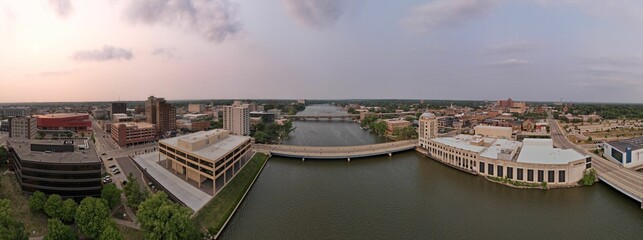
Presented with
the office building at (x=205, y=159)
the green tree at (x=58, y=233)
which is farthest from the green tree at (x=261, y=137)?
the green tree at (x=58, y=233)

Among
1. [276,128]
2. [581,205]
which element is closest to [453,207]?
[581,205]

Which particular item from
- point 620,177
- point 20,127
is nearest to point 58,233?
point 620,177

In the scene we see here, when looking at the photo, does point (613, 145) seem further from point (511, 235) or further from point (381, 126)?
point (381, 126)

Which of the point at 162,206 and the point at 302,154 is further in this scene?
the point at 302,154

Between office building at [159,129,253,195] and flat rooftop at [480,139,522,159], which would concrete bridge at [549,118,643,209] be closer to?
flat rooftop at [480,139,522,159]

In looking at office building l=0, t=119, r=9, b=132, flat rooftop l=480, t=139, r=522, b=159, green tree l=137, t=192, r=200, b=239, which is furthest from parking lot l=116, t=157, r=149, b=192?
office building l=0, t=119, r=9, b=132

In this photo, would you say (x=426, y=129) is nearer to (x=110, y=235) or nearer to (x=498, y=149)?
(x=498, y=149)
